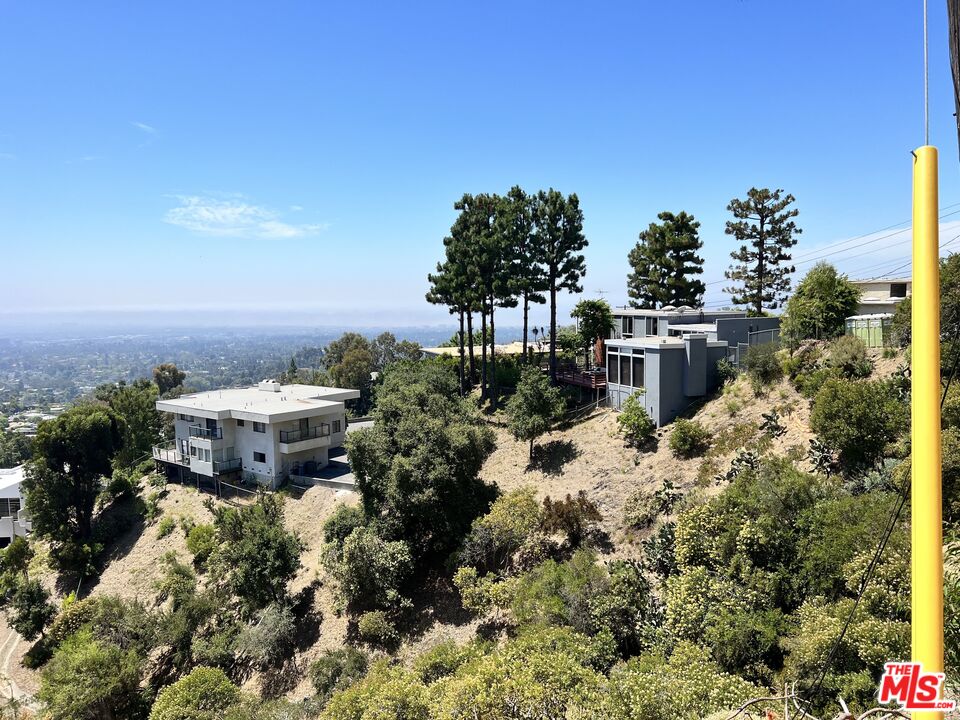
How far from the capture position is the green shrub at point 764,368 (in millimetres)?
19406

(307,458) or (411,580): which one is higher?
(307,458)

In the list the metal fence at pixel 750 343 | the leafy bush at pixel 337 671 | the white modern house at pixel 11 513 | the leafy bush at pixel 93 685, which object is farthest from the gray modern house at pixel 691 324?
the white modern house at pixel 11 513

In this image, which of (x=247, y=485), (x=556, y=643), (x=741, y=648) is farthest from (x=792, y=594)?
(x=247, y=485)

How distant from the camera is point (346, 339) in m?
55.7

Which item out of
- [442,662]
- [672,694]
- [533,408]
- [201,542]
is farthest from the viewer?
[201,542]

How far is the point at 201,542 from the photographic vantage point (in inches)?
905

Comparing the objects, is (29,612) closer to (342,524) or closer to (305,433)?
(305,433)

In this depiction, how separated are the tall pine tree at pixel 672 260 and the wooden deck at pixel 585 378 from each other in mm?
8583

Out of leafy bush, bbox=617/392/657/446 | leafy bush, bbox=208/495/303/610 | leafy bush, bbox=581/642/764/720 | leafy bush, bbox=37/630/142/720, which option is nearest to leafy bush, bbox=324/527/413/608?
leafy bush, bbox=208/495/303/610

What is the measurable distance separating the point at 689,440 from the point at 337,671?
13.3m

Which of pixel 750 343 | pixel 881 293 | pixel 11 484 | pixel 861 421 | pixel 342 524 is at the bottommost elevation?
pixel 11 484

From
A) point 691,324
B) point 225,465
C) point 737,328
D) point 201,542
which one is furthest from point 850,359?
point 225,465

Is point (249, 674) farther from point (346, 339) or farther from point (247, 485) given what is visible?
point (346, 339)

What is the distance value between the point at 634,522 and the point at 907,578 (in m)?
8.13
